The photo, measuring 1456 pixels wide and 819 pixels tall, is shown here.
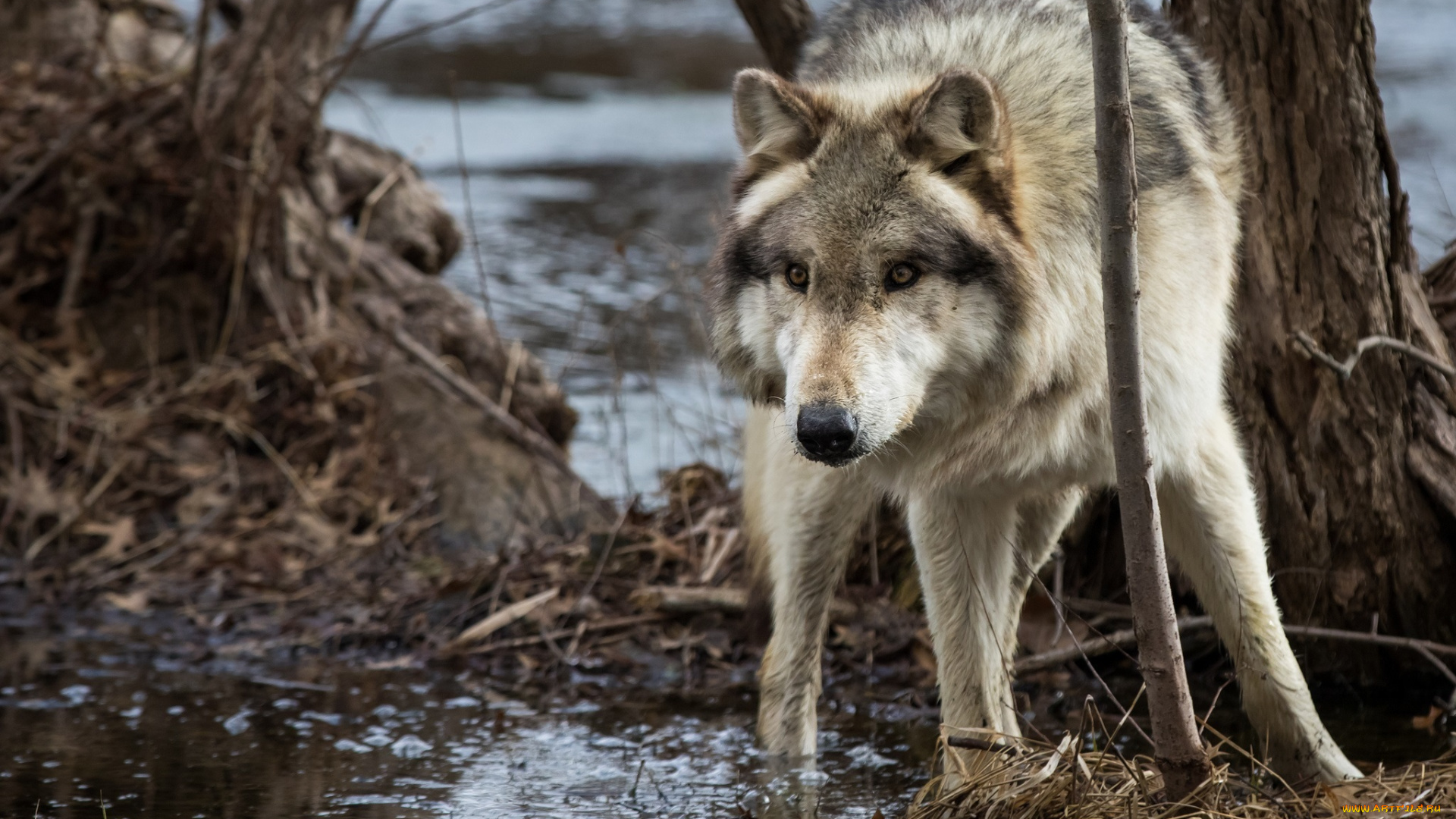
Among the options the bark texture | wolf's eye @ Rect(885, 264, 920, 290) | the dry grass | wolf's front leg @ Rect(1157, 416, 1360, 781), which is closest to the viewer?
the bark texture

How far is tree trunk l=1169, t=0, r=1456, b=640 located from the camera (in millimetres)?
4180

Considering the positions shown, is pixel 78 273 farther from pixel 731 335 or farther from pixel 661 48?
pixel 661 48

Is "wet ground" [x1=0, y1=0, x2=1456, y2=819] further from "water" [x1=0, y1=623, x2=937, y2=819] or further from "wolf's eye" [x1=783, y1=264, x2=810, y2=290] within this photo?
"wolf's eye" [x1=783, y1=264, x2=810, y2=290]

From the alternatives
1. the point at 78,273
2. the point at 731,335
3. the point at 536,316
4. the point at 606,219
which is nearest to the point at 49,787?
the point at 731,335

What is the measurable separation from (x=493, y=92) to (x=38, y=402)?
32.5 feet

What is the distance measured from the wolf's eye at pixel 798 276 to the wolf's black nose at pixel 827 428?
1.33ft

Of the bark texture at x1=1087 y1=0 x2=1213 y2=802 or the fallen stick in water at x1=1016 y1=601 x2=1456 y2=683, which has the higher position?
the bark texture at x1=1087 y1=0 x2=1213 y2=802

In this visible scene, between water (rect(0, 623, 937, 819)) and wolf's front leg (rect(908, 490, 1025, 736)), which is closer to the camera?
water (rect(0, 623, 937, 819))

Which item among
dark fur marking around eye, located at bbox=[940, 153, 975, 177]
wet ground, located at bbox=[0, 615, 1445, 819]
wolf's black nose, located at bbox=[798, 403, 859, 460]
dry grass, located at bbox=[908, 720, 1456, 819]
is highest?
dark fur marking around eye, located at bbox=[940, 153, 975, 177]

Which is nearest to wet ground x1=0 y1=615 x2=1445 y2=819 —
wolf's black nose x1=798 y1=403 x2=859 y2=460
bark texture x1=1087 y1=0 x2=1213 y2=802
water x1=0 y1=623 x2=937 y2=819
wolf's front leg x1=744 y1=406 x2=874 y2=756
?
water x1=0 y1=623 x2=937 y2=819

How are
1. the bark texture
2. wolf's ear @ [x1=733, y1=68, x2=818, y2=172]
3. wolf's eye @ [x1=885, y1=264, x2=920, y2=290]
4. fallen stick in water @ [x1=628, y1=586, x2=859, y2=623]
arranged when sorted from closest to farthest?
the bark texture < wolf's eye @ [x1=885, y1=264, x2=920, y2=290] < wolf's ear @ [x1=733, y1=68, x2=818, y2=172] < fallen stick in water @ [x1=628, y1=586, x2=859, y2=623]

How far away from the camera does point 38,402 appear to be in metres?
6.16

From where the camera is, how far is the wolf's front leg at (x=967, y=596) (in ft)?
13.0

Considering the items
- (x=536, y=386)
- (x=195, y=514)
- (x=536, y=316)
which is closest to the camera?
(x=195, y=514)
